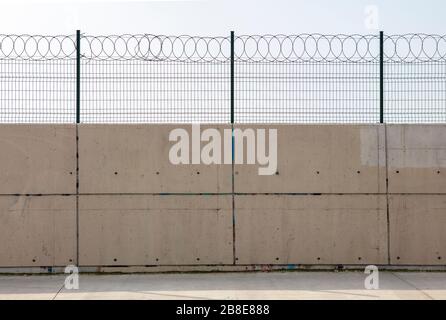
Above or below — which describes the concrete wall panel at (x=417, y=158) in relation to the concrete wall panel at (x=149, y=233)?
above

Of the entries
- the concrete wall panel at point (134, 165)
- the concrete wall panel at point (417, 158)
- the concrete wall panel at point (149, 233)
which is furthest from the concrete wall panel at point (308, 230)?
the concrete wall panel at point (134, 165)

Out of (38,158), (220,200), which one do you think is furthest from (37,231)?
(220,200)

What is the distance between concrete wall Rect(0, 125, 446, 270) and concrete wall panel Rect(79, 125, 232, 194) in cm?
1

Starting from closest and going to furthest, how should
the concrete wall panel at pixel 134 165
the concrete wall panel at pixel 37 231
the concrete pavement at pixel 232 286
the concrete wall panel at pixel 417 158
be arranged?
1. the concrete pavement at pixel 232 286
2. the concrete wall panel at pixel 37 231
3. the concrete wall panel at pixel 134 165
4. the concrete wall panel at pixel 417 158

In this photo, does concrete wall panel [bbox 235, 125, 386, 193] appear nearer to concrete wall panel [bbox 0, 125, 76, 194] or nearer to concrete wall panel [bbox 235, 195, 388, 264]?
concrete wall panel [bbox 235, 195, 388, 264]

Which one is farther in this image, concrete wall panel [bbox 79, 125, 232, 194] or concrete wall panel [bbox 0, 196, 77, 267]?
concrete wall panel [bbox 79, 125, 232, 194]

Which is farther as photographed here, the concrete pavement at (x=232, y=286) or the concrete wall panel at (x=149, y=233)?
the concrete wall panel at (x=149, y=233)

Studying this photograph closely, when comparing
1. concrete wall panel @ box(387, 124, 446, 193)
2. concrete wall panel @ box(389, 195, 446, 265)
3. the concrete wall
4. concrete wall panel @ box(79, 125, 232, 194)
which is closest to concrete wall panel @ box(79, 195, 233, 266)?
the concrete wall

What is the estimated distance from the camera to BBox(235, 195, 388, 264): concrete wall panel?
7.09m

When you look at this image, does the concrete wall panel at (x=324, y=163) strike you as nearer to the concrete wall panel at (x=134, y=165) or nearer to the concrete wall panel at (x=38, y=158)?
the concrete wall panel at (x=134, y=165)

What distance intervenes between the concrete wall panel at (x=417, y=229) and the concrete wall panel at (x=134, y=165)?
8.36 ft

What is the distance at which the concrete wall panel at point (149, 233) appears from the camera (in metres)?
7.02

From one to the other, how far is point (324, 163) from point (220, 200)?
163 centimetres

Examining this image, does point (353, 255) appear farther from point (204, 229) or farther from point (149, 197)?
point (149, 197)
